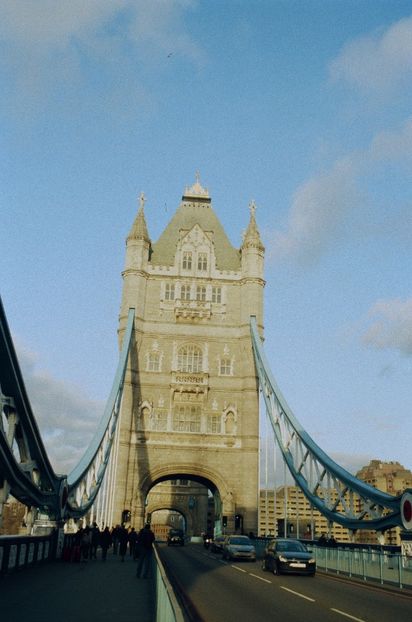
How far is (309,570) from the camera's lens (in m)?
19.2

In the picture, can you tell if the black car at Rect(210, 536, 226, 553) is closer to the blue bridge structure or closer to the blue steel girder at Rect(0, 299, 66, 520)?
the blue bridge structure

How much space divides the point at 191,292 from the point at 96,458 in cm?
1538

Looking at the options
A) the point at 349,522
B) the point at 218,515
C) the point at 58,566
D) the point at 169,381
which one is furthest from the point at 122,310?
the point at 58,566

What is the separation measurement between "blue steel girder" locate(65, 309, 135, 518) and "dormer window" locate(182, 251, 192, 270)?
6.34m

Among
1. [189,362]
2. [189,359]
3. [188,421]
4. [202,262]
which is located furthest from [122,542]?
[202,262]

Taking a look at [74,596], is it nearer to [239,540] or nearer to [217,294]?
[239,540]

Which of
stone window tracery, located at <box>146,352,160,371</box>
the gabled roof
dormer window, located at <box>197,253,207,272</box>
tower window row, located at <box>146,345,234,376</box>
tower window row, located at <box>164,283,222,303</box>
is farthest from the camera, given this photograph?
the gabled roof

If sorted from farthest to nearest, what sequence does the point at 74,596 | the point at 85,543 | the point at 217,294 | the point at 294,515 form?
the point at 294,515, the point at 217,294, the point at 85,543, the point at 74,596

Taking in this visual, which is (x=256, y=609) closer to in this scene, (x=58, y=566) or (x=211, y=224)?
(x=58, y=566)

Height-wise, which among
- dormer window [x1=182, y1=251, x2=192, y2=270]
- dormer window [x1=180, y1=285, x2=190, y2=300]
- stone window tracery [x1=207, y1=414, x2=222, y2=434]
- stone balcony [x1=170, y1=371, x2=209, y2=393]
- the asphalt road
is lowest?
the asphalt road

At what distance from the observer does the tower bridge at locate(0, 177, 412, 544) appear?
1581 inches

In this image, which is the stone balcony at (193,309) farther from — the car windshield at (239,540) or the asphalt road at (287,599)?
the asphalt road at (287,599)

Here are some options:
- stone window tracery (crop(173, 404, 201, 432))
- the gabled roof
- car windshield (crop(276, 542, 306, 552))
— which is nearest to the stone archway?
stone window tracery (crop(173, 404, 201, 432))

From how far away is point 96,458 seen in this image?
3762 cm
